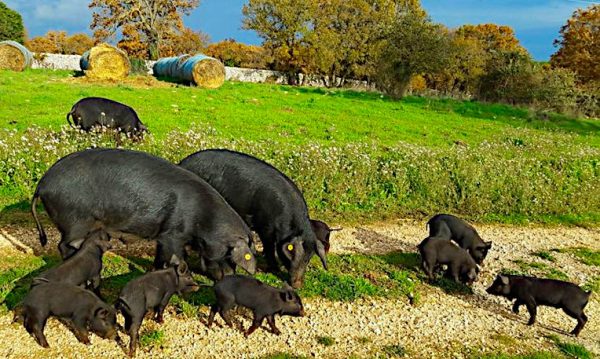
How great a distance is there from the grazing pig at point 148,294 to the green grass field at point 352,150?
176 inches

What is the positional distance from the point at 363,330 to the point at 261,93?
69.8ft

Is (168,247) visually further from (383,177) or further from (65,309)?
(383,177)

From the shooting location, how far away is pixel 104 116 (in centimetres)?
1350

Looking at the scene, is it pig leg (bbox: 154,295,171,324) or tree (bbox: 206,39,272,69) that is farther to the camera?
tree (bbox: 206,39,272,69)

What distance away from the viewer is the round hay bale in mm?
28844

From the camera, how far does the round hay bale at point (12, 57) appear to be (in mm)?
28844

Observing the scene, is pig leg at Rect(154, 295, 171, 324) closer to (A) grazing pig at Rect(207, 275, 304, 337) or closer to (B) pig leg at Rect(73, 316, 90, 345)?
(A) grazing pig at Rect(207, 275, 304, 337)

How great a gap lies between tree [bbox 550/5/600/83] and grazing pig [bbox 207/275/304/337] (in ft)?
136

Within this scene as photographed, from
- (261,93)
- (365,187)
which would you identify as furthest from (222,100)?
(365,187)

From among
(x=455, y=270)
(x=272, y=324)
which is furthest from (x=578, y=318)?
(x=272, y=324)

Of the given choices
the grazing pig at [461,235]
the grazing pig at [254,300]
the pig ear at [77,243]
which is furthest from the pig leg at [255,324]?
the grazing pig at [461,235]

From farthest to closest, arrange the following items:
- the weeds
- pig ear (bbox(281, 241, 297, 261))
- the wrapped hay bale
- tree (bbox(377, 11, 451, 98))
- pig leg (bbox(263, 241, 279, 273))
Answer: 1. tree (bbox(377, 11, 451, 98))
2. the wrapped hay bale
3. the weeds
4. pig leg (bbox(263, 241, 279, 273))
5. pig ear (bbox(281, 241, 297, 261))

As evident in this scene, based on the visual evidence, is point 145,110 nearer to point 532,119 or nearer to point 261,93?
point 261,93

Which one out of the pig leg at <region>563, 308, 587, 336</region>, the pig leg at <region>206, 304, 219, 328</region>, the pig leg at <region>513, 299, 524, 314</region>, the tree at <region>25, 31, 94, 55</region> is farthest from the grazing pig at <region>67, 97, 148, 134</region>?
the tree at <region>25, 31, 94, 55</region>
